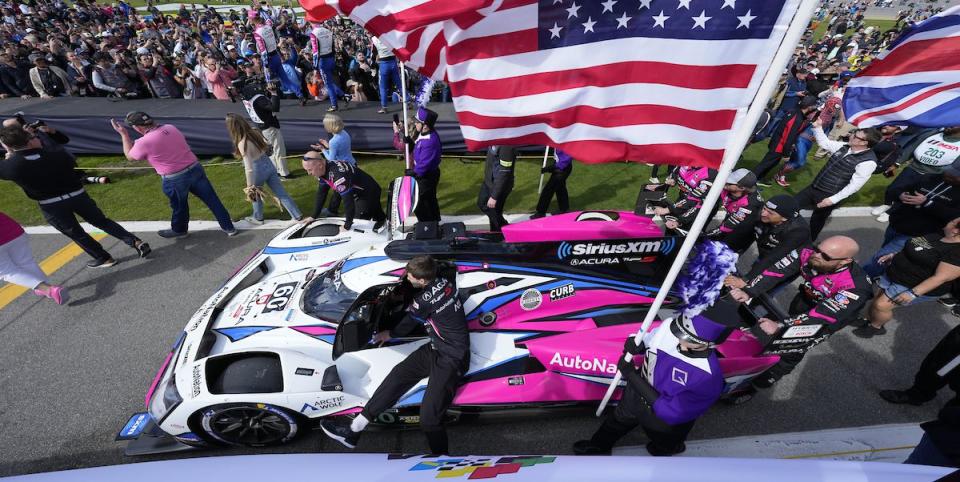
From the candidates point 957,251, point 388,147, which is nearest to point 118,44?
point 388,147

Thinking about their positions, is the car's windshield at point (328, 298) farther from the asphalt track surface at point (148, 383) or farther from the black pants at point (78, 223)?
the black pants at point (78, 223)

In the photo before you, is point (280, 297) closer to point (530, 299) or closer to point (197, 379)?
point (197, 379)

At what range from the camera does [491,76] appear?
94.5 inches

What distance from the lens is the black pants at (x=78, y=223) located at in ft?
16.9

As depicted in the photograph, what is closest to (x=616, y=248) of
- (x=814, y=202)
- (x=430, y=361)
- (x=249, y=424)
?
(x=430, y=361)

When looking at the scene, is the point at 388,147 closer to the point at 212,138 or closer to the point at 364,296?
the point at 212,138

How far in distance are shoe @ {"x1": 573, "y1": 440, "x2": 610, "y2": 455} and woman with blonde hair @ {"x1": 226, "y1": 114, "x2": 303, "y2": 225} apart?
5163 millimetres

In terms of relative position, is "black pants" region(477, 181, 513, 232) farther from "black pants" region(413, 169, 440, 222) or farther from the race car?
the race car

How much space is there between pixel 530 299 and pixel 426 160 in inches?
113

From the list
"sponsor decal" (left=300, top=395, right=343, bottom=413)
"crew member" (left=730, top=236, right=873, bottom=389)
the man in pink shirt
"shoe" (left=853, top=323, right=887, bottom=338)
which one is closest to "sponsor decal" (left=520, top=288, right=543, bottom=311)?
"sponsor decal" (left=300, top=395, right=343, bottom=413)

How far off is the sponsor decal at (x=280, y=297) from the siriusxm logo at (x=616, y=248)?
2387 millimetres

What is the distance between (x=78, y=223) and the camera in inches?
213

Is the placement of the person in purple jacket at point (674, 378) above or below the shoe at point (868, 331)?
above

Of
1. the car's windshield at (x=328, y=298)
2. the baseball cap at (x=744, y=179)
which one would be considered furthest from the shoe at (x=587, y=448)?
the baseball cap at (x=744, y=179)
